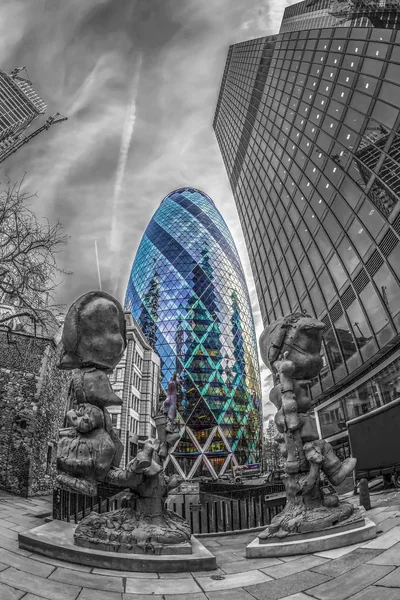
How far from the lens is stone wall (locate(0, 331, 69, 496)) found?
14203 mm

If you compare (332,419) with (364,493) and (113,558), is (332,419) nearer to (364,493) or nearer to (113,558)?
(364,493)

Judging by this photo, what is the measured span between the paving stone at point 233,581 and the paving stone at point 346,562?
56cm

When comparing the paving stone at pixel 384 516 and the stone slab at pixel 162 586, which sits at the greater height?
the paving stone at pixel 384 516

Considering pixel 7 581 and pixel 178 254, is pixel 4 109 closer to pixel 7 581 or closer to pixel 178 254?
pixel 178 254

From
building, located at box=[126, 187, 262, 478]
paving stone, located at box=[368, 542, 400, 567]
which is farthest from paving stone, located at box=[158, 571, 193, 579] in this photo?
building, located at box=[126, 187, 262, 478]

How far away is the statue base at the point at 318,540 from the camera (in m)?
4.22

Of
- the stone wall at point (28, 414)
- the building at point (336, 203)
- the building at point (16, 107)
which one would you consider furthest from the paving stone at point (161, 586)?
the building at point (16, 107)

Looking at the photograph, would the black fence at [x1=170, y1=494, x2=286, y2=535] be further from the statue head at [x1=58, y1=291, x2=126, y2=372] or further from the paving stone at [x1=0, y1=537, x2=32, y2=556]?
the statue head at [x1=58, y1=291, x2=126, y2=372]

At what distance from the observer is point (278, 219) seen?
83.3ft

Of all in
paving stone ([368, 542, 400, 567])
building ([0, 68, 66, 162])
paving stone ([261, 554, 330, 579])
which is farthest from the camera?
building ([0, 68, 66, 162])

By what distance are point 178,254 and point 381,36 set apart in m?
59.7

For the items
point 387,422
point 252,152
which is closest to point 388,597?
point 387,422

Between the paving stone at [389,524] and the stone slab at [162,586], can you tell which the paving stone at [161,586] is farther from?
the paving stone at [389,524]

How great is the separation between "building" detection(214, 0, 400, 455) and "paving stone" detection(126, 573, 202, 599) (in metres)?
12.6
